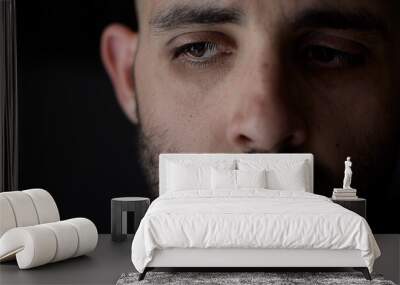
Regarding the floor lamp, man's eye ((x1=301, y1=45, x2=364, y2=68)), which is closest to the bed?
man's eye ((x1=301, y1=45, x2=364, y2=68))

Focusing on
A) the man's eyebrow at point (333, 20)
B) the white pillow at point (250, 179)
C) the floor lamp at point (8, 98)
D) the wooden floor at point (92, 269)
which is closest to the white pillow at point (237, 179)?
the white pillow at point (250, 179)

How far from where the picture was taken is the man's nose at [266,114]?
650 cm

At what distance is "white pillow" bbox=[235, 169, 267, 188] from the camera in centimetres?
613

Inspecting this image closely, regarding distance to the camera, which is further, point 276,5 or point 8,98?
point 8,98

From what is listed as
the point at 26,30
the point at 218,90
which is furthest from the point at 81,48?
the point at 218,90

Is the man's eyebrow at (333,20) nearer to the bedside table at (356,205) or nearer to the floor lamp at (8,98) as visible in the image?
the bedside table at (356,205)

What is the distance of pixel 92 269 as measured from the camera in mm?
5059

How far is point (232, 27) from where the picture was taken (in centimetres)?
658

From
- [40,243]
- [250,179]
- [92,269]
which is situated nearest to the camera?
[40,243]

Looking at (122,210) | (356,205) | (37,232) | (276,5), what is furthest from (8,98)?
(356,205)

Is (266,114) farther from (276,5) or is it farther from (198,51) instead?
(276,5)

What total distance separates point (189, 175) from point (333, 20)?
2.13 metres

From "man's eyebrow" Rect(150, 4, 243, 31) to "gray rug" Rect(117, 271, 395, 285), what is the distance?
9.30 ft

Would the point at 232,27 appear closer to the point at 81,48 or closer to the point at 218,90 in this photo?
the point at 218,90
